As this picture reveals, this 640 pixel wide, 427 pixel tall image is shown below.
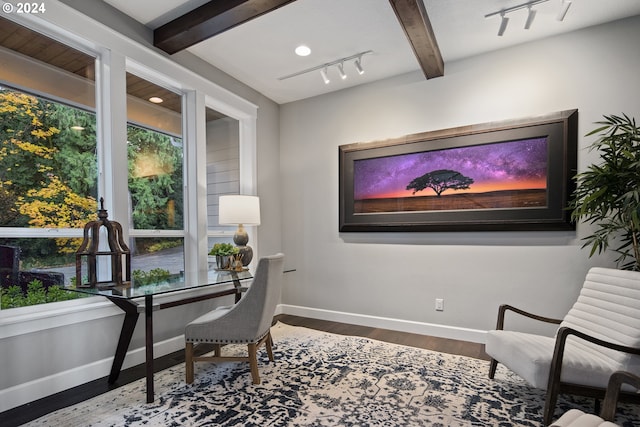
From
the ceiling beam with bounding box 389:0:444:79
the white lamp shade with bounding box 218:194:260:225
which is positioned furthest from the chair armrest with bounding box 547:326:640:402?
the white lamp shade with bounding box 218:194:260:225

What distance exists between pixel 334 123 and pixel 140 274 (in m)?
2.69

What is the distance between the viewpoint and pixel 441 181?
11.2ft

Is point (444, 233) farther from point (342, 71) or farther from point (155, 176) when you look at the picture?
point (155, 176)

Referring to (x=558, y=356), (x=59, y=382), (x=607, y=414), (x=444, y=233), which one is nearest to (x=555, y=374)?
(x=558, y=356)

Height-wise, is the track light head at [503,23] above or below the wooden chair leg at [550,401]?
above

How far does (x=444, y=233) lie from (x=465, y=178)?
1.95 feet

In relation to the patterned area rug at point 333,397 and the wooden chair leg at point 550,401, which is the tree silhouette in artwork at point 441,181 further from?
the wooden chair leg at point 550,401

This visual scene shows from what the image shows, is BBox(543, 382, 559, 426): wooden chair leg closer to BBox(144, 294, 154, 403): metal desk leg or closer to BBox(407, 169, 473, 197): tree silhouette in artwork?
BBox(407, 169, 473, 197): tree silhouette in artwork

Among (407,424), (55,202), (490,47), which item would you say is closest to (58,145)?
(55,202)

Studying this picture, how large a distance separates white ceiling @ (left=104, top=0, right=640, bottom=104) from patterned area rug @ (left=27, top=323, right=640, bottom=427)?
2.84m

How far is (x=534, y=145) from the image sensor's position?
2.99 meters

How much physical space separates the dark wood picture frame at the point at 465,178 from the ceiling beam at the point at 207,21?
6.05 ft

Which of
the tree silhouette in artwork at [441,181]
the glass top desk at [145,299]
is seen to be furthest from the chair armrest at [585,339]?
the glass top desk at [145,299]

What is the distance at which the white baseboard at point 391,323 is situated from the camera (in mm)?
3281
